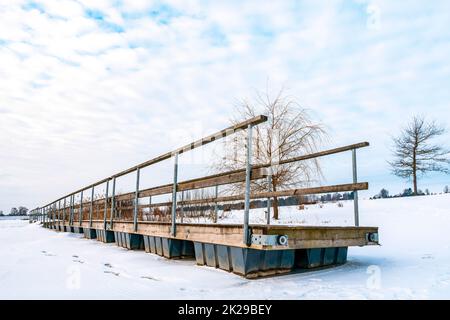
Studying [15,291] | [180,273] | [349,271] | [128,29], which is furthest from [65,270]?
[128,29]

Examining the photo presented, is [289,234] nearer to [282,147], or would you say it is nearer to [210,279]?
[210,279]

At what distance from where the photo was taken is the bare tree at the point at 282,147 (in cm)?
1274

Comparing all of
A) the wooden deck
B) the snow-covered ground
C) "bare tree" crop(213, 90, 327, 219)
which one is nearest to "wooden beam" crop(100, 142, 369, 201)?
the wooden deck

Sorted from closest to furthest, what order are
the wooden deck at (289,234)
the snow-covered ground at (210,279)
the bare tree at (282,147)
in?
the snow-covered ground at (210,279) < the wooden deck at (289,234) < the bare tree at (282,147)

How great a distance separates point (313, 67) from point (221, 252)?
587 cm

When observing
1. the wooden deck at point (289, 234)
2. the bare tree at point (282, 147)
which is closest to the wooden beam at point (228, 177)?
the wooden deck at point (289, 234)

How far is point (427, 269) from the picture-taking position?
3.86 metres

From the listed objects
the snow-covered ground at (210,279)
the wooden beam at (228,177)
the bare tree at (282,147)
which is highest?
the bare tree at (282,147)

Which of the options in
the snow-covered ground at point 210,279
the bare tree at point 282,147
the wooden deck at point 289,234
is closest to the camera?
the snow-covered ground at point 210,279

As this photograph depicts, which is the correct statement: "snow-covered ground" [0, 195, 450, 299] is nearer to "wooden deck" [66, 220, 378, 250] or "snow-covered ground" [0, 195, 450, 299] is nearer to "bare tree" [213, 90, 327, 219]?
"wooden deck" [66, 220, 378, 250]

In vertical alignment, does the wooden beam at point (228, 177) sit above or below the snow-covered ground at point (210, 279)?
above

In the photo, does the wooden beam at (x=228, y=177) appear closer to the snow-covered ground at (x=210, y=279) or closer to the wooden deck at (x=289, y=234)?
the wooden deck at (x=289, y=234)
